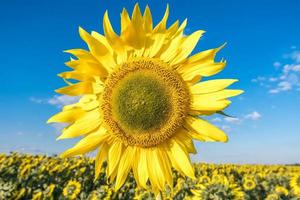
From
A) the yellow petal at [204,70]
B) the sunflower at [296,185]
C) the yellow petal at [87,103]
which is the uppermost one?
the yellow petal at [204,70]

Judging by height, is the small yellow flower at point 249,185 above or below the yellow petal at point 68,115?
below

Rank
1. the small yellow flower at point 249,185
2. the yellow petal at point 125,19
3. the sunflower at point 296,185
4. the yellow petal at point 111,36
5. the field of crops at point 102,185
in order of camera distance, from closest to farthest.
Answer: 1. the yellow petal at point 125,19
2. the yellow petal at point 111,36
3. the field of crops at point 102,185
4. the sunflower at point 296,185
5. the small yellow flower at point 249,185

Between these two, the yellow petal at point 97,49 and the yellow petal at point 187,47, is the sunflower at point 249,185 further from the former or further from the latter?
the yellow petal at point 97,49

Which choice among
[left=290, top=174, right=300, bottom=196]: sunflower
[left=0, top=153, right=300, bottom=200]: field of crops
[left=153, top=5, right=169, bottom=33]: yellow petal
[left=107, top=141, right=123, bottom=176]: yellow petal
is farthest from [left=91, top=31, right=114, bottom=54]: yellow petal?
Result: [left=290, top=174, right=300, bottom=196]: sunflower

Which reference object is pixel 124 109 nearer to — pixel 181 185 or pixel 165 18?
pixel 165 18

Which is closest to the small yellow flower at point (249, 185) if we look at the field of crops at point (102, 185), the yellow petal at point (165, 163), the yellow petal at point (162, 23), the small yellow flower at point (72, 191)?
the field of crops at point (102, 185)

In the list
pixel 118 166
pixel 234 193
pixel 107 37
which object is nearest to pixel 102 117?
pixel 118 166

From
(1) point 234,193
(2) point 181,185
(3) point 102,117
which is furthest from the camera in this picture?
(2) point 181,185
